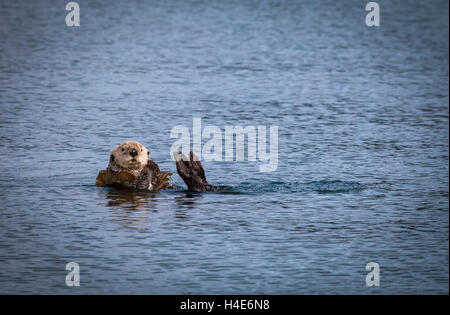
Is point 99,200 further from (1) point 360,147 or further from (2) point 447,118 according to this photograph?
(2) point 447,118

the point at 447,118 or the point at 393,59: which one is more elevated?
the point at 393,59

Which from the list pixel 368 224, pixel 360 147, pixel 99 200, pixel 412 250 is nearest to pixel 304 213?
pixel 368 224

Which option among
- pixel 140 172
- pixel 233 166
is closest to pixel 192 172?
pixel 140 172

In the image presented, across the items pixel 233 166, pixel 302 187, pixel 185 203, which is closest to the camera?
pixel 185 203

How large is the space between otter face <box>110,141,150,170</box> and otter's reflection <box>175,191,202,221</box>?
0.65 meters

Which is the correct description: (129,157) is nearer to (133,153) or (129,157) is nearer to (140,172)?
(133,153)

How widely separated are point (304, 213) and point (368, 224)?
80 cm

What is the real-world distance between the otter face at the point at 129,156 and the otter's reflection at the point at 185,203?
65 cm

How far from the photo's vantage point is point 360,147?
15.7m

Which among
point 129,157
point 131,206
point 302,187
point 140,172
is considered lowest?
point 131,206

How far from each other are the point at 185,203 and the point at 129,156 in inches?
36.5

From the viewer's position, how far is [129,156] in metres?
11.9

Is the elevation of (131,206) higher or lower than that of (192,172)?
lower

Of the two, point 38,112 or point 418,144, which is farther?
point 38,112
